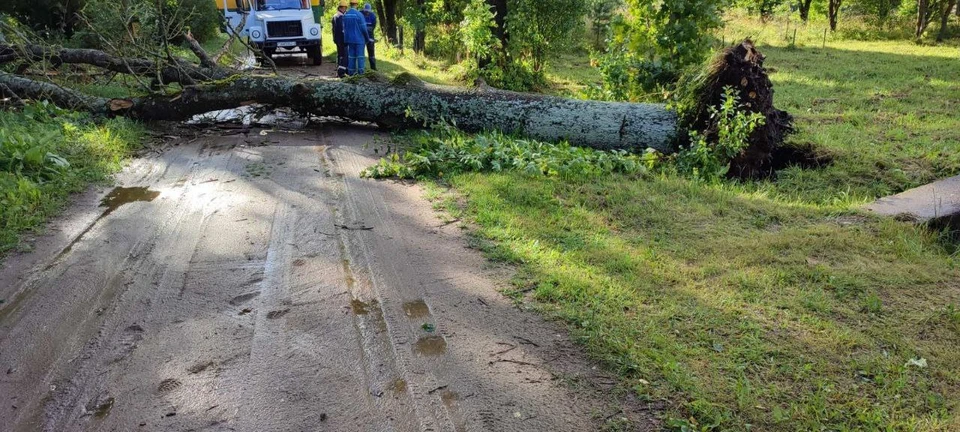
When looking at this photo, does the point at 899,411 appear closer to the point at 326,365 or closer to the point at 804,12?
the point at 326,365

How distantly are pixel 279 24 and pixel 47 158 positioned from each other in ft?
38.4

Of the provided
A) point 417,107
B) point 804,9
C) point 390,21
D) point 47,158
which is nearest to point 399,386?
point 47,158

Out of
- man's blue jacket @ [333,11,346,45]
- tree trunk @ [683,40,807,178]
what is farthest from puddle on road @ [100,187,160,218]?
man's blue jacket @ [333,11,346,45]

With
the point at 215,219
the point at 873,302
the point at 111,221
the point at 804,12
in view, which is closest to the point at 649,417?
the point at 873,302

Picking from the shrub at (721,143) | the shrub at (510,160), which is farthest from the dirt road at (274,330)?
the shrub at (721,143)

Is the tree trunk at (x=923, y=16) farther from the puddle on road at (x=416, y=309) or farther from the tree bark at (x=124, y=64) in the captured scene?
the puddle on road at (x=416, y=309)

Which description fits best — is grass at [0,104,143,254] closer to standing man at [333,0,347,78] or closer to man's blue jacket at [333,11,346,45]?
standing man at [333,0,347,78]

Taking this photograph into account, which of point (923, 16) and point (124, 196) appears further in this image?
point (923, 16)

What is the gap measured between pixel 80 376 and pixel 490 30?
11.1 metres

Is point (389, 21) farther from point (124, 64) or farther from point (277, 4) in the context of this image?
point (124, 64)

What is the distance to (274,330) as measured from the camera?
3734 millimetres

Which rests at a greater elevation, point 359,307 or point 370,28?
point 370,28

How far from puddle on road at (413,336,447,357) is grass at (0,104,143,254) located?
11.9 ft

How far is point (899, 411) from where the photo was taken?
2902mm
